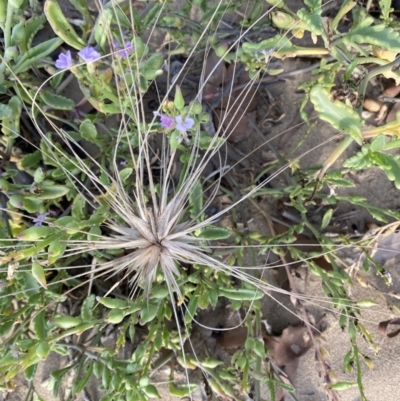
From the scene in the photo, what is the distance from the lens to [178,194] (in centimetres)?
113

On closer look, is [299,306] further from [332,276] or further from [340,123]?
[340,123]

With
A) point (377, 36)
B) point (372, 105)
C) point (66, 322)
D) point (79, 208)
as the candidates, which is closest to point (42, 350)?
point (66, 322)

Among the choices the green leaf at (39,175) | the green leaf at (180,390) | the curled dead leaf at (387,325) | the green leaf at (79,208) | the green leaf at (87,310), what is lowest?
the curled dead leaf at (387,325)

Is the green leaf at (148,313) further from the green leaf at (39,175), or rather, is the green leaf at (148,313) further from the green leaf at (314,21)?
the green leaf at (314,21)

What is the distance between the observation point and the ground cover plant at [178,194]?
3.19 ft

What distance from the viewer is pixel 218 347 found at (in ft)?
4.87

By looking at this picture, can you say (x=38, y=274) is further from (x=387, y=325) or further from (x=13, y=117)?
(x=387, y=325)

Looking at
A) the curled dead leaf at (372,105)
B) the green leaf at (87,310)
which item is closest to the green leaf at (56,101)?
the green leaf at (87,310)

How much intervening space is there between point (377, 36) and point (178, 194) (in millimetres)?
507

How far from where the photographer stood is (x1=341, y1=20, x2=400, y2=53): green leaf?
0.84 m

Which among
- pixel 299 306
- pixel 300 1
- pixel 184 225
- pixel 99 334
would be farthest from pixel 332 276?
pixel 300 1

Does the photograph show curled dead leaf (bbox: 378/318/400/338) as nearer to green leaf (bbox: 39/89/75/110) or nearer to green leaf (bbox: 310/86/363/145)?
green leaf (bbox: 310/86/363/145)

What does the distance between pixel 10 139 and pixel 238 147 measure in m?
0.63

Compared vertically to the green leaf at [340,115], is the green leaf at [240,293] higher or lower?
lower
